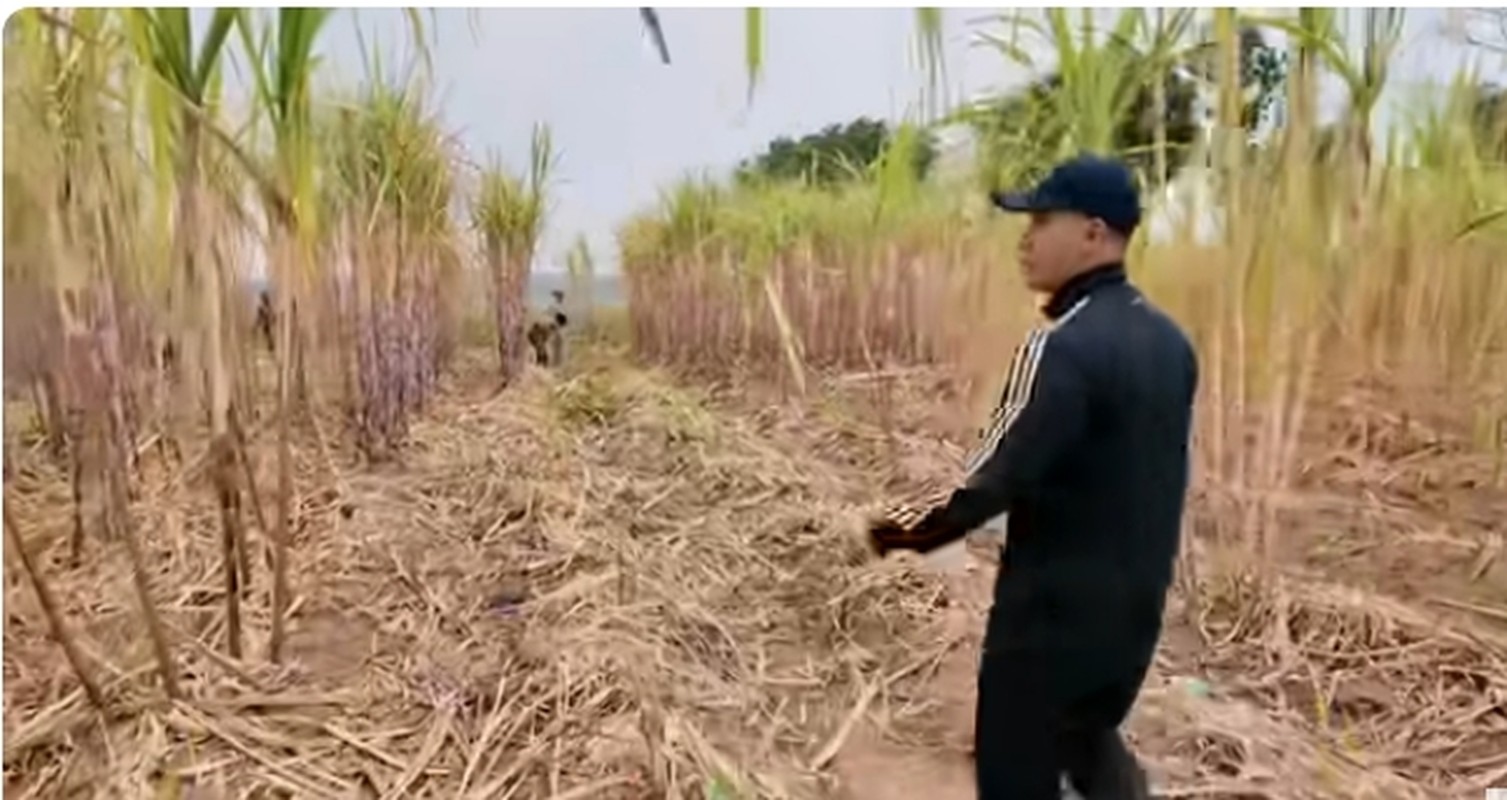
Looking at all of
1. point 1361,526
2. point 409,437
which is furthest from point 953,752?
point 409,437

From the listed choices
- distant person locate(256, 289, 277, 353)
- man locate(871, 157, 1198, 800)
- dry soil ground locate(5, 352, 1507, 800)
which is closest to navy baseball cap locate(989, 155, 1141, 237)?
man locate(871, 157, 1198, 800)

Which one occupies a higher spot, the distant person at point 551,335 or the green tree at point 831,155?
the green tree at point 831,155

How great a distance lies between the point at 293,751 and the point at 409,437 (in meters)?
0.27

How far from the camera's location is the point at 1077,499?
1101mm

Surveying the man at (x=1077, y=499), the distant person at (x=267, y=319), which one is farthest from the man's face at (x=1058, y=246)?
the distant person at (x=267, y=319)

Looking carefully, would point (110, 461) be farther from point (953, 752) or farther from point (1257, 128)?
point (1257, 128)

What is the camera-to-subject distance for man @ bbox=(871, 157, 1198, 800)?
110 centimetres

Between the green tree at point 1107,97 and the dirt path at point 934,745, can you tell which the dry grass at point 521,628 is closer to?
the dirt path at point 934,745

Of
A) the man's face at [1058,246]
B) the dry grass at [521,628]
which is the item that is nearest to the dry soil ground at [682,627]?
the dry grass at [521,628]

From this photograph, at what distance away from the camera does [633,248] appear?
1188 mm

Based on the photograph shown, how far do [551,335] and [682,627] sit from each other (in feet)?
0.86

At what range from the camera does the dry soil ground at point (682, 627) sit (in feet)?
3.81

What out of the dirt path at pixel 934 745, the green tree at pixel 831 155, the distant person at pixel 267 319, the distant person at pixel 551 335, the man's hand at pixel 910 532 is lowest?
the dirt path at pixel 934 745

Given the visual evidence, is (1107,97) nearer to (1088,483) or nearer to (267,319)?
(1088,483)
